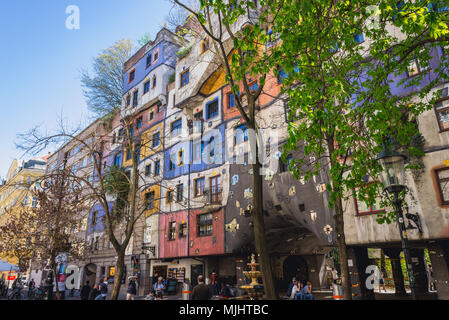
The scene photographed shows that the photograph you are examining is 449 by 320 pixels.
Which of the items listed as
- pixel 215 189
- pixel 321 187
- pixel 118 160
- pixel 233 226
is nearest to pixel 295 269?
pixel 233 226

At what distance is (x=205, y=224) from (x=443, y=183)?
14189 mm

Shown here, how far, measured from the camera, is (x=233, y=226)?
65.6ft

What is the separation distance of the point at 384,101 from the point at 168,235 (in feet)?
64.6

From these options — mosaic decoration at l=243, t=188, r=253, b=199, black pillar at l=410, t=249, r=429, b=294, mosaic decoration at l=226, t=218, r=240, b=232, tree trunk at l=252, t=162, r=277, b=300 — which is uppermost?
mosaic decoration at l=243, t=188, r=253, b=199

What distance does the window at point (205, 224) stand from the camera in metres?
21.7

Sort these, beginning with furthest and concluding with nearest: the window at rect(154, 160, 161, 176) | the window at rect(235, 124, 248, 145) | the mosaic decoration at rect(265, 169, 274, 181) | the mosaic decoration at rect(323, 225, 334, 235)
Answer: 1. the window at rect(154, 160, 161, 176)
2. the window at rect(235, 124, 248, 145)
3. the mosaic decoration at rect(265, 169, 274, 181)
4. the mosaic decoration at rect(323, 225, 334, 235)

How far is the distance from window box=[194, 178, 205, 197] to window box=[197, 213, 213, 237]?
1.72 m

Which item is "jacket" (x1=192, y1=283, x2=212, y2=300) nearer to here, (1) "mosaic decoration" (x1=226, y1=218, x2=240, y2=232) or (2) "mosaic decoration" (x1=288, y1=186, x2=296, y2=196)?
(2) "mosaic decoration" (x1=288, y1=186, x2=296, y2=196)

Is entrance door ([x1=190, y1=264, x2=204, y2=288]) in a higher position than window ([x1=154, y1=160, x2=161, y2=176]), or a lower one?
lower

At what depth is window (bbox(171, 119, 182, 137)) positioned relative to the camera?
85.4ft

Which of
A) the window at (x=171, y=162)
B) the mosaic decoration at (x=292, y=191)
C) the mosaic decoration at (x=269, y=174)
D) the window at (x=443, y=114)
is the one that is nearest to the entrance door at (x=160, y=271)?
the window at (x=171, y=162)

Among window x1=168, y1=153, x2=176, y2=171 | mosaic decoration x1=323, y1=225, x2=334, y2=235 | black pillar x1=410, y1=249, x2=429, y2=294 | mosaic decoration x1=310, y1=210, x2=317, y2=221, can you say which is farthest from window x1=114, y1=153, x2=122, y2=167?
black pillar x1=410, y1=249, x2=429, y2=294

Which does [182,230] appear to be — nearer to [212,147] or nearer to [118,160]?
[212,147]
